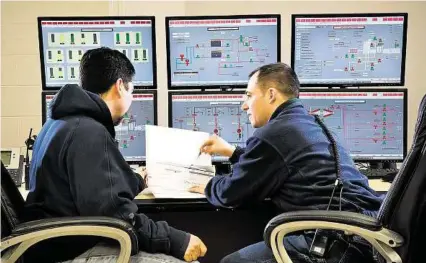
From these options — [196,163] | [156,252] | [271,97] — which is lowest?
[156,252]

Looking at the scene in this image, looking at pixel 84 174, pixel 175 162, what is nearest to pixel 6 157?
pixel 175 162

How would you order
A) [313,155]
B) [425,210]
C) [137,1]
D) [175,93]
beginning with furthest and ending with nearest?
[137,1]
[175,93]
[313,155]
[425,210]

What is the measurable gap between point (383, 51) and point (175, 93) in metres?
1.00

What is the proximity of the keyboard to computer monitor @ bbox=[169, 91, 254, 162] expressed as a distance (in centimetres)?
57

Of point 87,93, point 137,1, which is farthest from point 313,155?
point 137,1

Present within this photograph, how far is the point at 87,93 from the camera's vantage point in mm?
1529

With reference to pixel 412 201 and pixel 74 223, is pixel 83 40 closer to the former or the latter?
pixel 74 223

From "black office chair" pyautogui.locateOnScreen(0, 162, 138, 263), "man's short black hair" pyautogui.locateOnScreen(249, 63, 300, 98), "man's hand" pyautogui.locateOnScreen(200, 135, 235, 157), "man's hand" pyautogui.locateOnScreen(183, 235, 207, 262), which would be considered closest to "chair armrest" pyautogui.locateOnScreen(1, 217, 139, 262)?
"black office chair" pyautogui.locateOnScreen(0, 162, 138, 263)

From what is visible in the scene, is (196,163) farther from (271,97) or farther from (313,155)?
(313,155)

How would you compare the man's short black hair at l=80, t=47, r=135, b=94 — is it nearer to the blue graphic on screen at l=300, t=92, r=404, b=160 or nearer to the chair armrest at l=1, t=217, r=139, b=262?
the chair armrest at l=1, t=217, r=139, b=262

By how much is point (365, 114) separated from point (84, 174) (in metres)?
1.42

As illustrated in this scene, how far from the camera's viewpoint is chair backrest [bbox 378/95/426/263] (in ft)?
4.26

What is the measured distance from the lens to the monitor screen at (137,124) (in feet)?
7.51

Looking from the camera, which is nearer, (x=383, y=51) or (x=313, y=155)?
(x=313, y=155)
